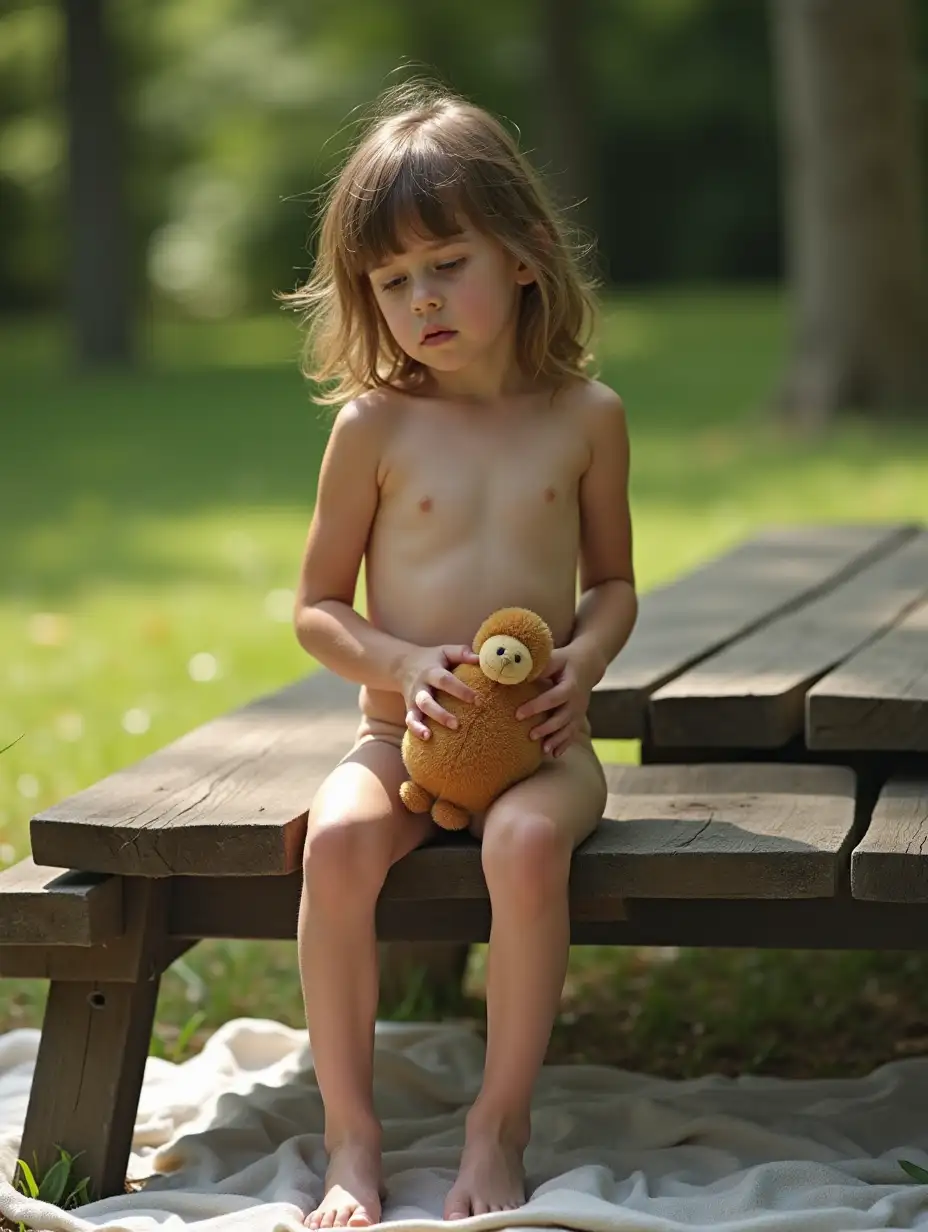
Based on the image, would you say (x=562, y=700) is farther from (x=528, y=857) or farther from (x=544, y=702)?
(x=528, y=857)

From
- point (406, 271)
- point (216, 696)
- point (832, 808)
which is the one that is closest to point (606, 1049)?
point (832, 808)

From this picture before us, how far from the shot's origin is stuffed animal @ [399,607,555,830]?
2.74 m

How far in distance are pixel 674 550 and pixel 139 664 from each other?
250 centimetres

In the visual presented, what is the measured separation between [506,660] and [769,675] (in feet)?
2.55

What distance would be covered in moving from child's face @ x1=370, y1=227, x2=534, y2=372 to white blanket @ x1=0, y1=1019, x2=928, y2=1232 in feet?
3.75

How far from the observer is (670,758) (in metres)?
3.63

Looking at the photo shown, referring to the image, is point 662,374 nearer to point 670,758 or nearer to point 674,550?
point 674,550

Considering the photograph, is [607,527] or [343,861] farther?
[607,527]

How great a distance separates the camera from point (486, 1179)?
8.49 feet

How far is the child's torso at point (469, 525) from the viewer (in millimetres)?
2969

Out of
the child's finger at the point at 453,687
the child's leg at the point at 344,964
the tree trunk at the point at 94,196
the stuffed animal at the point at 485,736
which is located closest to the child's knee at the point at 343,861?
the child's leg at the point at 344,964

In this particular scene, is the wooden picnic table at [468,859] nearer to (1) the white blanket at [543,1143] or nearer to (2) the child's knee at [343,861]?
(2) the child's knee at [343,861]

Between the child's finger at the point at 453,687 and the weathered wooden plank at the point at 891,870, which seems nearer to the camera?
the weathered wooden plank at the point at 891,870

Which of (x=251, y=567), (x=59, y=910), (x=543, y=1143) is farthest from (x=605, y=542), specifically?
A: (x=251, y=567)
